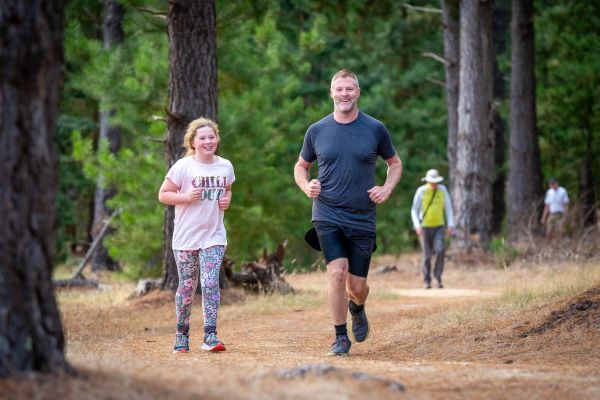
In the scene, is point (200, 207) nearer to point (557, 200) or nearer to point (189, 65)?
point (189, 65)

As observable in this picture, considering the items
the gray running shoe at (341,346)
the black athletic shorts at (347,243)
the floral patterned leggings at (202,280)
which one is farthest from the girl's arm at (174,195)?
the gray running shoe at (341,346)

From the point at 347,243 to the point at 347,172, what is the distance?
2.05ft

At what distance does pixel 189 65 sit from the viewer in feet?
44.7

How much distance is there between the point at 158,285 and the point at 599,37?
20.0 meters

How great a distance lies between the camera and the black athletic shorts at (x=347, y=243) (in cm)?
838

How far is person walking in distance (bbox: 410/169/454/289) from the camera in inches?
667

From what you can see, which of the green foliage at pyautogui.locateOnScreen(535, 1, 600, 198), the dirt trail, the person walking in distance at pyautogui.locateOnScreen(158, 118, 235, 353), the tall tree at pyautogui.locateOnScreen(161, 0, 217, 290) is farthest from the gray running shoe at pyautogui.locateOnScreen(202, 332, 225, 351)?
the green foliage at pyautogui.locateOnScreen(535, 1, 600, 198)

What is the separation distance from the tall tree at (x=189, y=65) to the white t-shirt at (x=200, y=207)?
15.8 ft

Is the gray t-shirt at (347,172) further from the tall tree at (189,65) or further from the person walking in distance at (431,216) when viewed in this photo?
the person walking in distance at (431,216)

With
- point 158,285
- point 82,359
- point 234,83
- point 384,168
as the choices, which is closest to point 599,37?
point 384,168

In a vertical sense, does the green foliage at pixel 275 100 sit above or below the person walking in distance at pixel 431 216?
above

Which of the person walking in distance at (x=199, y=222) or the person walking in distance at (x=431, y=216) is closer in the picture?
the person walking in distance at (x=199, y=222)

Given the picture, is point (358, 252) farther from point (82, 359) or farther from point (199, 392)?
point (199, 392)

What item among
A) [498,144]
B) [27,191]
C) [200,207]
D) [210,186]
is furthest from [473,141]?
[27,191]
